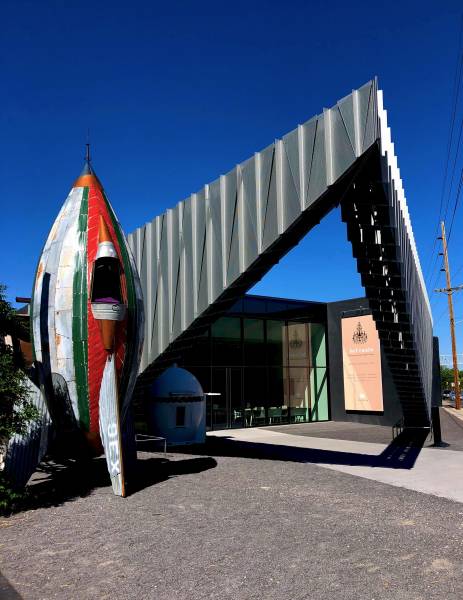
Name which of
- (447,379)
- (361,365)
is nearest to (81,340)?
(361,365)

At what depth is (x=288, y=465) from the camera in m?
16.2

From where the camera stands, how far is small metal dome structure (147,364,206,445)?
2131 centimetres

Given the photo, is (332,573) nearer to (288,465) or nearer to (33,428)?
(33,428)

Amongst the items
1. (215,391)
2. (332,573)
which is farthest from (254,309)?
(332,573)

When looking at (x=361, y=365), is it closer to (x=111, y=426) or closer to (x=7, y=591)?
(x=111, y=426)

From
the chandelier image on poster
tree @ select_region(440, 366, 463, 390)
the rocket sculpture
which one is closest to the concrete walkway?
the rocket sculpture

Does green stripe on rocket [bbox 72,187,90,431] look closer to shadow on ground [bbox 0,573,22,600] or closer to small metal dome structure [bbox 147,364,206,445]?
shadow on ground [bbox 0,573,22,600]

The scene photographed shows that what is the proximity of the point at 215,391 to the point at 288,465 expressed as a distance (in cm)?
1322

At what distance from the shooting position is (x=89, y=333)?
1214 cm

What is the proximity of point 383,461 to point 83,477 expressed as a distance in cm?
946

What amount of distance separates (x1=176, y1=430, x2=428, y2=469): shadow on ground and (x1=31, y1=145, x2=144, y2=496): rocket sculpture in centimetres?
744

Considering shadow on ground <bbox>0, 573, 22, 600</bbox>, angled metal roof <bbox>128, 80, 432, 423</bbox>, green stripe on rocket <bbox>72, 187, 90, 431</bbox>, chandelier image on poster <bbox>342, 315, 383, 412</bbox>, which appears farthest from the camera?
chandelier image on poster <bbox>342, 315, 383, 412</bbox>

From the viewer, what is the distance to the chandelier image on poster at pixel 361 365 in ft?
104

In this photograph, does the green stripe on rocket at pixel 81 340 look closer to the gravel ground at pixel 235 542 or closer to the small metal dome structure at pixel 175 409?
the gravel ground at pixel 235 542
